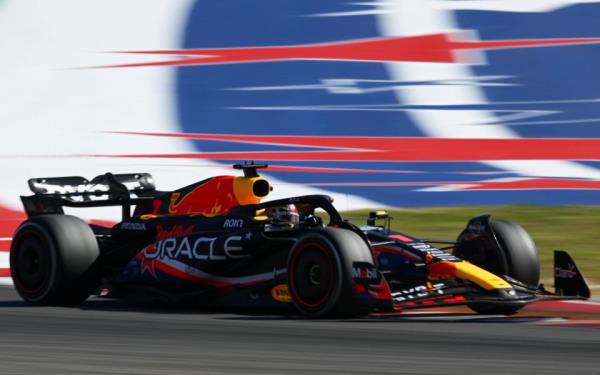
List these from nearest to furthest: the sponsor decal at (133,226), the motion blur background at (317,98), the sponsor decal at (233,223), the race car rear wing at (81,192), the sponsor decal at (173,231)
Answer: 1. the sponsor decal at (233,223)
2. the sponsor decal at (173,231)
3. the sponsor decal at (133,226)
4. the race car rear wing at (81,192)
5. the motion blur background at (317,98)

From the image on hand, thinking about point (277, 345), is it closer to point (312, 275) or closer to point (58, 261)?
point (312, 275)

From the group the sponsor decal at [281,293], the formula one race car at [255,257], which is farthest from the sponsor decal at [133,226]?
the sponsor decal at [281,293]

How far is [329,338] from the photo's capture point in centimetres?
812

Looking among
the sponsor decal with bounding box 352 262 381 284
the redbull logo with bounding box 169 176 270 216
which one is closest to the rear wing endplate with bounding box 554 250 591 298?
the sponsor decal with bounding box 352 262 381 284

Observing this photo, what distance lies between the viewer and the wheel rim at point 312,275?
913 cm

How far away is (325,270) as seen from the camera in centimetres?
916

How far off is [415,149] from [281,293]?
33.2 feet

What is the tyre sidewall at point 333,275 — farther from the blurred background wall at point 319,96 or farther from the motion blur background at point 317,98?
the blurred background wall at point 319,96

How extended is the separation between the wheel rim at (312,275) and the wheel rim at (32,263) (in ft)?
7.93

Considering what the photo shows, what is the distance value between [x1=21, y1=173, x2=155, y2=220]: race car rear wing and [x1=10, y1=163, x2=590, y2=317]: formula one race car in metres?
0.01

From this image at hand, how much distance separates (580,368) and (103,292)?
512 cm

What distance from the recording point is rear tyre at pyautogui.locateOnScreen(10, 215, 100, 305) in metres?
10.6

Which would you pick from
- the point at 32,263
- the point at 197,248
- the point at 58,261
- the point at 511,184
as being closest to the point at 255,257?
the point at 197,248

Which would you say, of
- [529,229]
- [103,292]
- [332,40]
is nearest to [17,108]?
[332,40]
